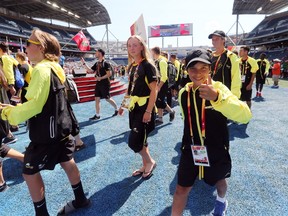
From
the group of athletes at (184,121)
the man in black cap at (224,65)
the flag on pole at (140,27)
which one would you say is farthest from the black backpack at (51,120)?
the flag on pole at (140,27)

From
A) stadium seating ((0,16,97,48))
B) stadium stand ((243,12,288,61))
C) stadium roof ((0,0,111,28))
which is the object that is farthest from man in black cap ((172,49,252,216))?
stadium stand ((243,12,288,61))

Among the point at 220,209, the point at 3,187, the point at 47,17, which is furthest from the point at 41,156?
the point at 47,17

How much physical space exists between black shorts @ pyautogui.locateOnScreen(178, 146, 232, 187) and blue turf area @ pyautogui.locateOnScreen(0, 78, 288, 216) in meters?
0.65

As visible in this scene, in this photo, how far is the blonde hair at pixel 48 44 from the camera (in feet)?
6.23

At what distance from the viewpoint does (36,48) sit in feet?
6.29

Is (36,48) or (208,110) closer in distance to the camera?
(208,110)

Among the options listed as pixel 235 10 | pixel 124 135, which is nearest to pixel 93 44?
pixel 235 10

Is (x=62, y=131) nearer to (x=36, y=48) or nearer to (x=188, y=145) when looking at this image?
(x=36, y=48)

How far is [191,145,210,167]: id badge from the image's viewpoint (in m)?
1.76

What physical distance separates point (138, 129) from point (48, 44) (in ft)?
4.79

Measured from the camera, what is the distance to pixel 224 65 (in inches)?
132

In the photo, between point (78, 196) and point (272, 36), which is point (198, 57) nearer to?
point (78, 196)

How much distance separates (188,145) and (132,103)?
1231mm

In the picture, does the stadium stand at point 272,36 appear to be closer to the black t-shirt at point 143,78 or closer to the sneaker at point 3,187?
the black t-shirt at point 143,78
